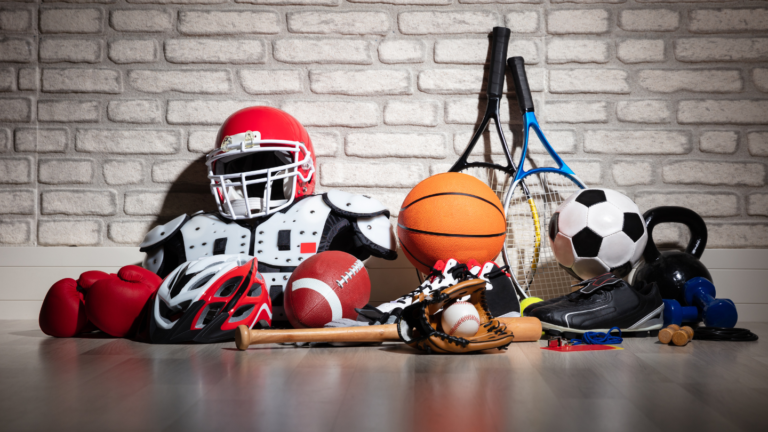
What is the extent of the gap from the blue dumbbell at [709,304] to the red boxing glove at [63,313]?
274cm

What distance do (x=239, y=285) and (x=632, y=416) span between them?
58.4 inches

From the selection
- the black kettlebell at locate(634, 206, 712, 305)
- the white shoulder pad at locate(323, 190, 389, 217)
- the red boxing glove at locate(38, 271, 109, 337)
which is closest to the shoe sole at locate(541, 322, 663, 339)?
the black kettlebell at locate(634, 206, 712, 305)

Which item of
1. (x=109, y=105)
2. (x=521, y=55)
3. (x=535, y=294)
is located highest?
(x=521, y=55)

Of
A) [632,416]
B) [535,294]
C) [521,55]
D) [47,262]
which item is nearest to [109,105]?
[47,262]

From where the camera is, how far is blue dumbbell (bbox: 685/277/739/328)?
90.2 inches

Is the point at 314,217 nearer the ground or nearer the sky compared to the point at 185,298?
nearer the sky

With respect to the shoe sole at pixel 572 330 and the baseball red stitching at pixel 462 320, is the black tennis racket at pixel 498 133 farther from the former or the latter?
the baseball red stitching at pixel 462 320

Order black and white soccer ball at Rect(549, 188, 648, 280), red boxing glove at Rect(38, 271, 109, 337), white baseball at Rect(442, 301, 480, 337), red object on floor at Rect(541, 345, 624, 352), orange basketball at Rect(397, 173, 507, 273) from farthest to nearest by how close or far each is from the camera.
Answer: black and white soccer ball at Rect(549, 188, 648, 280) < orange basketball at Rect(397, 173, 507, 273) < red boxing glove at Rect(38, 271, 109, 337) < red object on floor at Rect(541, 345, 624, 352) < white baseball at Rect(442, 301, 480, 337)

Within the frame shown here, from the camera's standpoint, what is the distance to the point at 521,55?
10.3ft

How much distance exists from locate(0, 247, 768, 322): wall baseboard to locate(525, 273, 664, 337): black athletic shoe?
101cm

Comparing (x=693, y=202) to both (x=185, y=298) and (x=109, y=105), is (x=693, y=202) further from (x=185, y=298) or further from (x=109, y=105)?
(x=109, y=105)

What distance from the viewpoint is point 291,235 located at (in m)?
2.54

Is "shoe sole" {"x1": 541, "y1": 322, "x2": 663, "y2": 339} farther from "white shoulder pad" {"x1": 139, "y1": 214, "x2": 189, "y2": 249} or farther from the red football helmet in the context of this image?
"white shoulder pad" {"x1": 139, "y1": 214, "x2": 189, "y2": 249}

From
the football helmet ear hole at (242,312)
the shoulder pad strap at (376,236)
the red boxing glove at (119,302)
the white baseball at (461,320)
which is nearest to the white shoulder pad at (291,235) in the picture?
the shoulder pad strap at (376,236)
